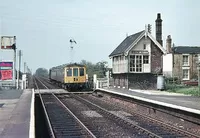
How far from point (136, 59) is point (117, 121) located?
2308 centimetres

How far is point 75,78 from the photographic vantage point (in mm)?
38594

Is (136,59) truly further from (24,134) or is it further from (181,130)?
(24,134)

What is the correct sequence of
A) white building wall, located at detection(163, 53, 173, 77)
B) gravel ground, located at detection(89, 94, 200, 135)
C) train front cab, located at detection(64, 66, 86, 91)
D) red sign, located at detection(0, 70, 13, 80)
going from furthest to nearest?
white building wall, located at detection(163, 53, 173, 77) < train front cab, located at detection(64, 66, 86, 91) < red sign, located at detection(0, 70, 13, 80) < gravel ground, located at detection(89, 94, 200, 135)

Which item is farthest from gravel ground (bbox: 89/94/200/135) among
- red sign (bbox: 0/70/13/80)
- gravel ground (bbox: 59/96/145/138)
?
red sign (bbox: 0/70/13/80)

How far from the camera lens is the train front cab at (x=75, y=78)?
38.3 meters

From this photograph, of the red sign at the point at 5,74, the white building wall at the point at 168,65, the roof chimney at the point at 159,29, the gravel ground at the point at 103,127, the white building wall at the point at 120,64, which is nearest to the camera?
the gravel ground at the point at 103,127

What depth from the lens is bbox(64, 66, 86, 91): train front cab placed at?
126ft

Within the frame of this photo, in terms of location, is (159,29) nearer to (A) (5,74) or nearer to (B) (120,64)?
(B) (120,64)

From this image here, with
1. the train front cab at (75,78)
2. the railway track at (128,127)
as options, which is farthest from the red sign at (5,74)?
the railway track at (128,127)

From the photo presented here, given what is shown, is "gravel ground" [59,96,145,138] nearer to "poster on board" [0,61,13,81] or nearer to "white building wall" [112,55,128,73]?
"white building wall" [112,55,128,73]

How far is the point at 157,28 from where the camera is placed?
165 feet

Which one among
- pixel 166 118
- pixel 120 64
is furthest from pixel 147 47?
pixel 166 118

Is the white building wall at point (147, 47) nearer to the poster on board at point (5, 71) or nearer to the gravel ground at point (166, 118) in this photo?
the gravel ground at point (166, 118)

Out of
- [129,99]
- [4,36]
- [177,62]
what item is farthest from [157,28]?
[129,99]
